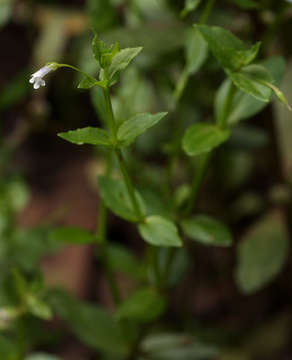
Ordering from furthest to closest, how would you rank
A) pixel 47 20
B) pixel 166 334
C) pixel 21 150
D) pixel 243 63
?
pixel 21 150, pixel 47 20, pixel 166 334, pixel 243 63

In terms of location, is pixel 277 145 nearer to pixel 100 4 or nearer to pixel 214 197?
pixel 214 197

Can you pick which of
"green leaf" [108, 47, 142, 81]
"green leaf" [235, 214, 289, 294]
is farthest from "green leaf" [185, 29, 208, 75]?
"green leaf" [235, 214, 289, 294]

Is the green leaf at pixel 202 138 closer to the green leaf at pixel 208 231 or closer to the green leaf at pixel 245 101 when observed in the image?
the green leaf at pixel 245 101

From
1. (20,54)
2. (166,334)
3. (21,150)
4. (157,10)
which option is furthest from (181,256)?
(20,54)

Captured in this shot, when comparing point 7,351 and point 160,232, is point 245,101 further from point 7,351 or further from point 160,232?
point 7,351

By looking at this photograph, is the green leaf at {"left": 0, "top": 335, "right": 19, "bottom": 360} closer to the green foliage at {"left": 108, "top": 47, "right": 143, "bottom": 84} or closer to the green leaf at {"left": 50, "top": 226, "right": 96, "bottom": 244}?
the green leaf at {"left": 50, "top": 226, "right": 96, "bottom": 244}

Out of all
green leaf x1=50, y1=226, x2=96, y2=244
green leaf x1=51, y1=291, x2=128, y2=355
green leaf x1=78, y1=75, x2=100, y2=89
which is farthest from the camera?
green leaf x1=51, y1=291, x2=128, y2=355
